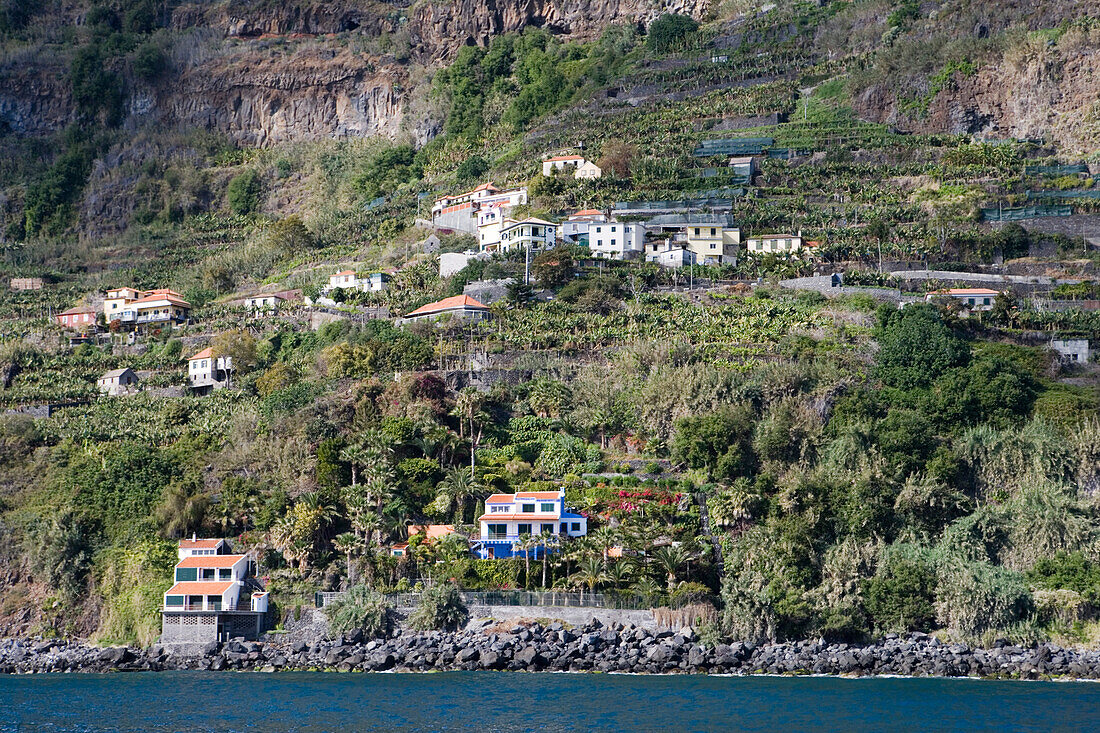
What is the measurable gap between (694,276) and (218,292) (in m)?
37.5

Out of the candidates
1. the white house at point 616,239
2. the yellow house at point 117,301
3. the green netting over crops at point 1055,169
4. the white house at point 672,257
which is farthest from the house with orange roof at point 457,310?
the green netting over crops at point 1055,169

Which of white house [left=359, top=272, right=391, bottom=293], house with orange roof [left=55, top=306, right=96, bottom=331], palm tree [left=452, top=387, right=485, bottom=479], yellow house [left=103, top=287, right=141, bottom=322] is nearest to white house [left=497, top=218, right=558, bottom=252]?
white house [left=359, top=272, right=391, bottom=293]

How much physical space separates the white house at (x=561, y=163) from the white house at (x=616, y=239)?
15.6 m

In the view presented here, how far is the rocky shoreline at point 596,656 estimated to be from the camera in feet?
188

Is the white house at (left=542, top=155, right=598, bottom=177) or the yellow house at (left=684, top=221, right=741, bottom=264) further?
the white house at (left=542, top=155, right=598, bottom=177)

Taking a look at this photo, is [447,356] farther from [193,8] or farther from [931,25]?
[193,8]

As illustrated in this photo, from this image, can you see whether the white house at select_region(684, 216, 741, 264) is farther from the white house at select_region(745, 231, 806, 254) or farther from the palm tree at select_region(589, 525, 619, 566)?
the palm tree at select_region(589, 525, 619, 566)

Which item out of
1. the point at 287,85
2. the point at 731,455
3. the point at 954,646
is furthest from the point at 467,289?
the point at 287,85

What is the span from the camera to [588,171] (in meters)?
110

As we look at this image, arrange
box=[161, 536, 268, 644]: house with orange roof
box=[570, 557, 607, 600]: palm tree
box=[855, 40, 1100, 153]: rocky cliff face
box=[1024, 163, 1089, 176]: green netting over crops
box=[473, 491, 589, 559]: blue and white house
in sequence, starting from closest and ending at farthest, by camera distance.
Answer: box=[570, 557, 607, 600]: palm tree → box=[161, 536, 268, 644]: house with orange roof → box=[473, 491, 589, 559]: blue and white house → box=[1024, 163, 1089, 176]: green netting over crops → box=[855, 40, 1100, 153]: rocky cliff face

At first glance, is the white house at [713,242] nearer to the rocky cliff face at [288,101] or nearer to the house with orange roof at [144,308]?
the house with orange roof at [144,308]

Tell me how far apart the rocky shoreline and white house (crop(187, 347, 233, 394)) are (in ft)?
86.1

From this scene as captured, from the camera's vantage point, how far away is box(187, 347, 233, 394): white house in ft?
284

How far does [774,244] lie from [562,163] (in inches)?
894
